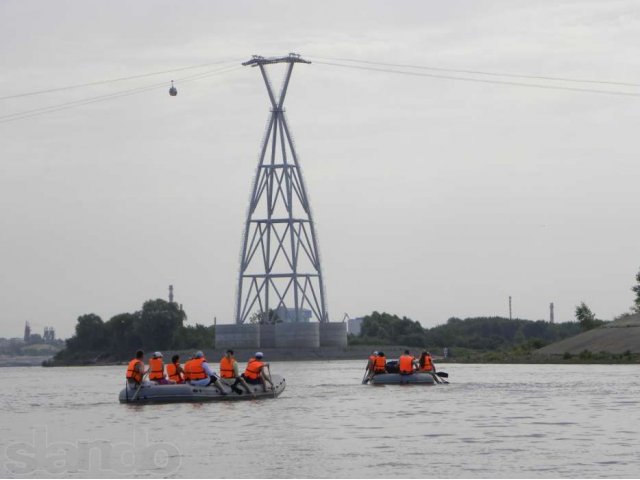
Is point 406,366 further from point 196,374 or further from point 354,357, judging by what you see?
point 354,357

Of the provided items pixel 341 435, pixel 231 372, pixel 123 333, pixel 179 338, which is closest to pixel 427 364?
pixel 231 372

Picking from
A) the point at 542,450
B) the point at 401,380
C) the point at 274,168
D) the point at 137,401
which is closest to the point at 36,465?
the point at 542,450

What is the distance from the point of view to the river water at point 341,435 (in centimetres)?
2711

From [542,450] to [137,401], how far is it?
66.4ft

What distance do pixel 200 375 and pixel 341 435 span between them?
13792 mm

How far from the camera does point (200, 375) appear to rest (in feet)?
155

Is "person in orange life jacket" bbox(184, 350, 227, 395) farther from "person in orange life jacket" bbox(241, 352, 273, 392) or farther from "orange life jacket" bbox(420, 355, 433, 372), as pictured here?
"orange life jacket" bbox(420, 355, 433, 372)

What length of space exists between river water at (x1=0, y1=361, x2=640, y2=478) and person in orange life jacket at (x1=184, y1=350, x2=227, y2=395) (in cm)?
81

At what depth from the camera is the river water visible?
2711cm

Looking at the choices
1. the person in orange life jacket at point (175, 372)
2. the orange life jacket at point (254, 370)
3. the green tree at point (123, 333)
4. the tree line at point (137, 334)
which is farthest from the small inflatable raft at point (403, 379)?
the green tree at point (123, 333)

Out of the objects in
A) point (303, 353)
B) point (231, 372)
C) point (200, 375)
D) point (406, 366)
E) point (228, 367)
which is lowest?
point (200, 375)

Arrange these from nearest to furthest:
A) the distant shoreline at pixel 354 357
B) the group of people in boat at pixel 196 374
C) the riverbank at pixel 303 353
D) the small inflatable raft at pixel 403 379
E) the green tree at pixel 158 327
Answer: the group of people in boat at pixel 196 374 → the small inflatable raft at pixel 403 379 → the distant shoreline at pixel 354 357 → the riverbank at pixel 303 353 → the green tree at pixel 158 327

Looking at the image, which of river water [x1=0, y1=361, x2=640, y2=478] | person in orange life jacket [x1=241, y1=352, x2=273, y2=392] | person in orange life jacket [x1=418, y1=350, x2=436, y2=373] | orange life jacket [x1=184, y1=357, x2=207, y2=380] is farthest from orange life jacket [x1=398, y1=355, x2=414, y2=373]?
orange life jacket [x1=184, y1=357, x2=207, y2=380]

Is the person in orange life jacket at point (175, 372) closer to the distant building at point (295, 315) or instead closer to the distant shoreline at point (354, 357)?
the distant shoreline at point (354, 357)
